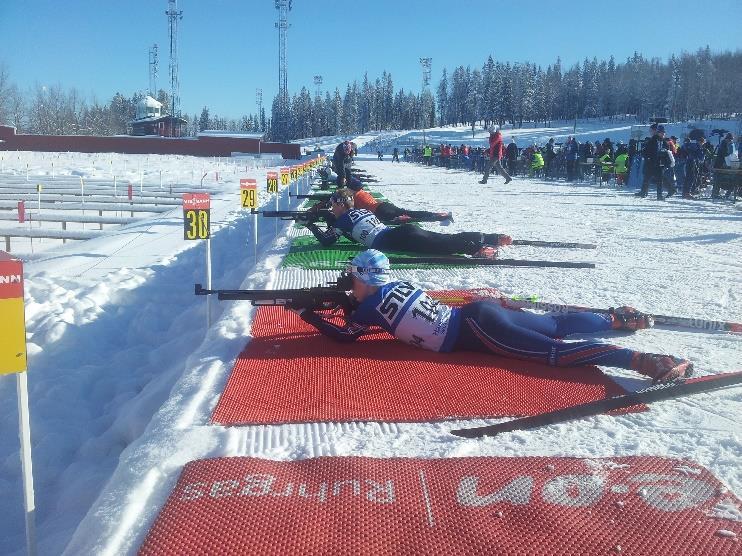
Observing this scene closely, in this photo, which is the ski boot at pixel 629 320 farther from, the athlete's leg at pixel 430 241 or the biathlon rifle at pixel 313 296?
the athlete's leg at pixel 430 241

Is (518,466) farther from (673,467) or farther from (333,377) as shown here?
(333,377)

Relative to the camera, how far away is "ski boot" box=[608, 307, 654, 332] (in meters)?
5.65

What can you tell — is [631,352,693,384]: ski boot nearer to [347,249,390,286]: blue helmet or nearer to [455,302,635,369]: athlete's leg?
[455,302,635,369]: athlete's leg

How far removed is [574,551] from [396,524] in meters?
0.69

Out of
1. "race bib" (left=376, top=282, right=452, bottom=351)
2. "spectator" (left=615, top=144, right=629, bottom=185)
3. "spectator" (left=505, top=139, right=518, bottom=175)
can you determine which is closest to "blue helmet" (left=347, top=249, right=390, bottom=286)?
"race bib" (left=376, top=282, right=452, bottom=351)

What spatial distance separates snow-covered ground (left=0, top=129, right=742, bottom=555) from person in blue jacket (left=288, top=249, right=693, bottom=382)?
36cm

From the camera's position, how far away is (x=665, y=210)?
15359 mm

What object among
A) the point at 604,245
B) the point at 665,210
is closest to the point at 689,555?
the point at 604,245

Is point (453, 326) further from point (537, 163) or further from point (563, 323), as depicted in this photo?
point (537, 163)

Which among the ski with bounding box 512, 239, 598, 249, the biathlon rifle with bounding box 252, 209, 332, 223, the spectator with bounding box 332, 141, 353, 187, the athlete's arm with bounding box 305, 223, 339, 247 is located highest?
the spectator with bounding box 332, 141, 353, 187

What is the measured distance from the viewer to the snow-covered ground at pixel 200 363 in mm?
3371

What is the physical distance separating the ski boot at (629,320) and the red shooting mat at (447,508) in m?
2.54

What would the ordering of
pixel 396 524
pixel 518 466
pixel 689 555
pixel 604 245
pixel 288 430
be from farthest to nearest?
pixel 604 245, pixel 288 430, pixel 518 466, pixel 396 524, pixel 689 555

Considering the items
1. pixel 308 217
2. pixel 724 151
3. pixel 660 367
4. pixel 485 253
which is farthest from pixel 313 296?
pixel 724 151
